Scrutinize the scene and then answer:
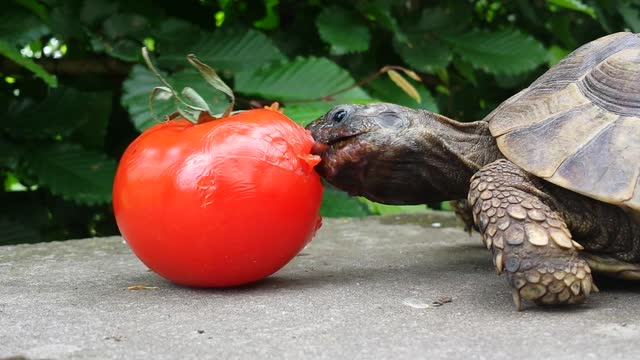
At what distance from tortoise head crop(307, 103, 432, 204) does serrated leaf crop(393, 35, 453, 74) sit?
1348 millimetres

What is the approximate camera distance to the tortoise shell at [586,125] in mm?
2127

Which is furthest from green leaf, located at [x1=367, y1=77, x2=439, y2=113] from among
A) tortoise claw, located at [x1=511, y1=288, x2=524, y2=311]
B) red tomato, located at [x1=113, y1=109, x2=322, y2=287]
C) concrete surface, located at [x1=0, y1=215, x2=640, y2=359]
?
tortoise claw, located at [x1=511, y1=288, x2=524, y2=311]

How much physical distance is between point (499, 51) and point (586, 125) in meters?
1.67

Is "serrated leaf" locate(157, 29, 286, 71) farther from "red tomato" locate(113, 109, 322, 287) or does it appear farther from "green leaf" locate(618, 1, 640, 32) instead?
"green leaf" locate(618, 1, 640, 32)

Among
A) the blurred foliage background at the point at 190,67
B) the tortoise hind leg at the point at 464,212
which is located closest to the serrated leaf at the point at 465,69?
the blurred foliage background at the point at 190,67

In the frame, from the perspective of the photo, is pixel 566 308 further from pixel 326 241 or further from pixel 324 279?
pixel 326 241

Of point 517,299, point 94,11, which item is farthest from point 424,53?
point 517,299

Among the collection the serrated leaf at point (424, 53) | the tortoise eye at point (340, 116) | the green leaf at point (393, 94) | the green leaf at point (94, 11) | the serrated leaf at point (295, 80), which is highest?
the green leaf at point (94, 11)

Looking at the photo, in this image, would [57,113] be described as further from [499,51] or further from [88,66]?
[499,51]

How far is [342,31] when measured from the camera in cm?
364

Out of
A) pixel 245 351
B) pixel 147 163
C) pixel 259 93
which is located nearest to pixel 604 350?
pixel 245 351

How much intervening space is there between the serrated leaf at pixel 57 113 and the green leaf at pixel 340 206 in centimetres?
102

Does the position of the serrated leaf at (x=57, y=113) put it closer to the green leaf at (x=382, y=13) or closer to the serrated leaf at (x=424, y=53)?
the green leaf at (x=382, y=13)

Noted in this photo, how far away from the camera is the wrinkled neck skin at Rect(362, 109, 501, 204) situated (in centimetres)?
240
